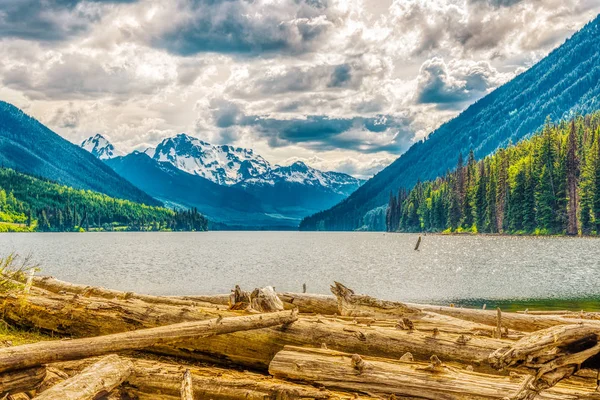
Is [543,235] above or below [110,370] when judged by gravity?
above

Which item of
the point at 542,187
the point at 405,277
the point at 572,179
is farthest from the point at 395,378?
the point at 542,187

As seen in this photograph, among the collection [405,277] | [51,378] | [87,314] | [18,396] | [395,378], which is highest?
[87,314]

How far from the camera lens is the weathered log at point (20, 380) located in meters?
8.10

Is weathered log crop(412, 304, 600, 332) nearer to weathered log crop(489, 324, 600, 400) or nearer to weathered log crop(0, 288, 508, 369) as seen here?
weathered log crop(0, 288, 508, 369)

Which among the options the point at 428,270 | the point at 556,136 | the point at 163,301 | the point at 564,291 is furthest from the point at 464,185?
the point at 163,301

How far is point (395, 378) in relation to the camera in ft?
26.9

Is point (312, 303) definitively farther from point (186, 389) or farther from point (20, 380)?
point (20, 380)

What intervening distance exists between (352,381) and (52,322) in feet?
25.7

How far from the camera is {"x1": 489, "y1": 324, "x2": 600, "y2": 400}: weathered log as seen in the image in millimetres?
5875

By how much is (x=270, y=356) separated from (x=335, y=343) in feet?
4.29

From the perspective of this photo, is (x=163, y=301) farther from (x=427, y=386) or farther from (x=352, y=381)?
(x=427, y=386)

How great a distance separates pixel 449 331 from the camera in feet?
34.3

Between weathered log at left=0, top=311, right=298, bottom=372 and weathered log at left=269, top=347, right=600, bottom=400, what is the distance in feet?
3.98

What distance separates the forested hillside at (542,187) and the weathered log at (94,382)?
11957 cm
